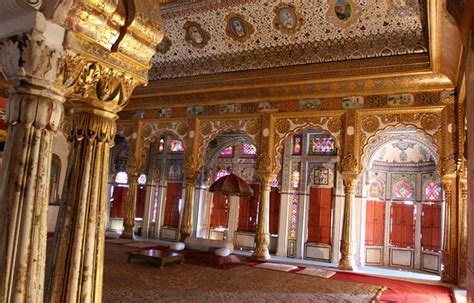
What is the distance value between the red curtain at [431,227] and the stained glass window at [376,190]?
1.24 meters

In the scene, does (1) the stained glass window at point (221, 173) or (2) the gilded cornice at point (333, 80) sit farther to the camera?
(1) the stained glass window at point (221, 173)

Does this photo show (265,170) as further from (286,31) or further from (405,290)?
(405,290)

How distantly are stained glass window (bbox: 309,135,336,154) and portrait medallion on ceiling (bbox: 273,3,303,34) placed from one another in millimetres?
3993

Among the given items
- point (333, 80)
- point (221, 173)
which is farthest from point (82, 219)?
point (221, 173)

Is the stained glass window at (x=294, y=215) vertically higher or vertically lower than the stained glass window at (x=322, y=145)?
lower

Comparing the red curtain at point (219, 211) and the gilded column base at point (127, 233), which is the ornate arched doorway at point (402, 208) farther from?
the gilded column base at point (127, 233)

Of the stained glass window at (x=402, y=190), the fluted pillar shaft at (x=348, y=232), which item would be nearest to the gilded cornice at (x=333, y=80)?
the fluted pillar shaft at (x=348, y=232)

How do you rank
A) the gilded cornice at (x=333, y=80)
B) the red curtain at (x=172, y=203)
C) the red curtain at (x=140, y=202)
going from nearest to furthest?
the gilded cornice at (x=333, y=80) → the red curtain at (x=172, y=203) → the red curtain at (x=140, y=202)

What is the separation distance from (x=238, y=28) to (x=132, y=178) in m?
5.91

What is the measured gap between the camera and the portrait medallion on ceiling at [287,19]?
28.0 feet

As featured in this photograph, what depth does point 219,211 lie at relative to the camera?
1360cm

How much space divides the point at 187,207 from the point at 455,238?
6992 mm

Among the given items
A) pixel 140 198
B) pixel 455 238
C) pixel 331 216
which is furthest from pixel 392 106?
pixel 140 198

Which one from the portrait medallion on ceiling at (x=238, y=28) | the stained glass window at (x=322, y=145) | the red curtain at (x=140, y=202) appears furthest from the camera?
the red curtain at (x=140, y=202)
